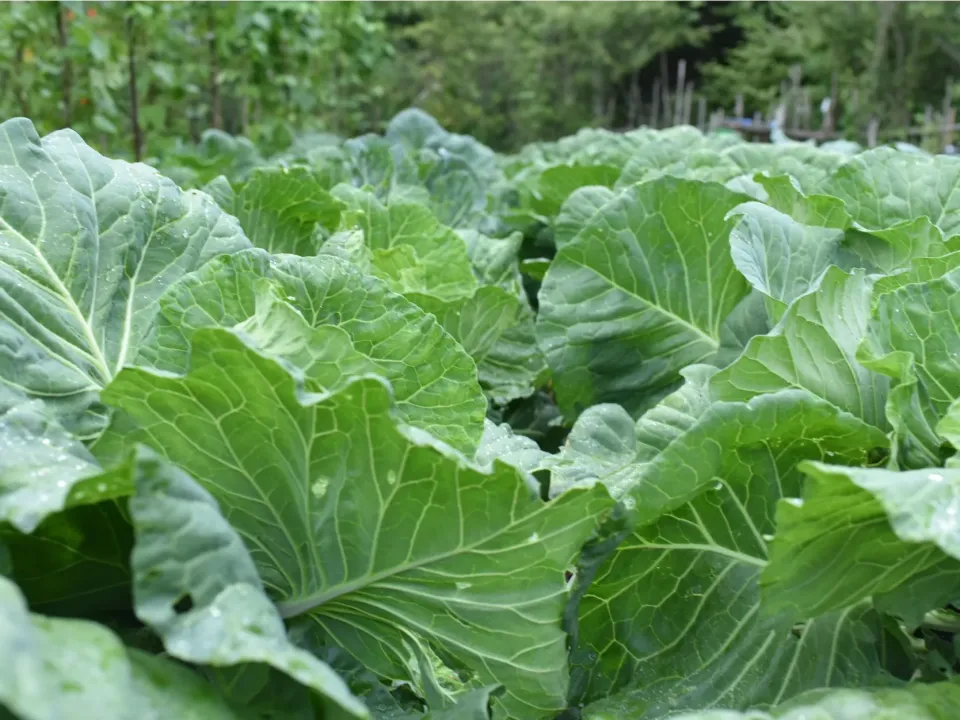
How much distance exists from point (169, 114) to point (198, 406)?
26.9 feet

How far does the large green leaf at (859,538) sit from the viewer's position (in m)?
0.85

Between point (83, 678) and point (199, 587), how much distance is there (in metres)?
0.13

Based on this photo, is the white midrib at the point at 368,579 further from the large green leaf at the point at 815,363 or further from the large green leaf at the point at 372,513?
the large green leaf at the point at 815,363

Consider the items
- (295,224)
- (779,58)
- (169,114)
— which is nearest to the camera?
(295,224)

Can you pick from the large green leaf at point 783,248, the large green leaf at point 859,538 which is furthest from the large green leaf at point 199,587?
the large green leaf at point 783,248

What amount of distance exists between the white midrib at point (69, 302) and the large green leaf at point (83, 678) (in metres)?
0.47

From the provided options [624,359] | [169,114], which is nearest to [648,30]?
[169,114]

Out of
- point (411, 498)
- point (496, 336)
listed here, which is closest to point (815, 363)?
point (411, 498)

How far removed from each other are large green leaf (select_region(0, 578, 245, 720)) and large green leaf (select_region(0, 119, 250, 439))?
38cm

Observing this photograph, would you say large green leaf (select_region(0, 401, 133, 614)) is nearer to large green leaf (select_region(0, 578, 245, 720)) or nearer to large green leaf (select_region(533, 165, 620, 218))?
large green leaf (select_region(0, 578, 245, 720))

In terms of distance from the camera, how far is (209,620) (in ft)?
2.48

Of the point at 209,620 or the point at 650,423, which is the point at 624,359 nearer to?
the point at 650,423

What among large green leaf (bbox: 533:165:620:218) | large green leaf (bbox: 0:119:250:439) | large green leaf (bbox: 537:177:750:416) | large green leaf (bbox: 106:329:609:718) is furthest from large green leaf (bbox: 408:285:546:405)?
large green leaf (bbox: 106:329:609:718)

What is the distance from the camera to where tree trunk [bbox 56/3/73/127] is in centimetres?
502
